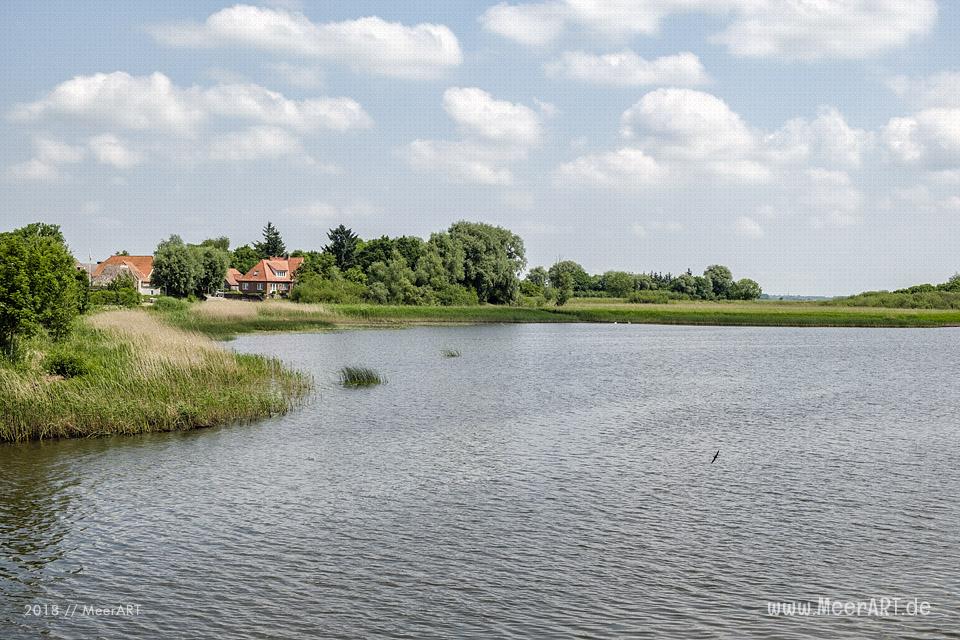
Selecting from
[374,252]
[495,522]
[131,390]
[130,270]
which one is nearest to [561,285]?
[374,252]

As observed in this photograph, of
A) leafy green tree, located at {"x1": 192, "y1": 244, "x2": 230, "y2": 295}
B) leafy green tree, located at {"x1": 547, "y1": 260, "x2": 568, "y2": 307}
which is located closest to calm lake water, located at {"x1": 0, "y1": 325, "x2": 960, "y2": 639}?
leafy green tree, located at {"x1": 192, "y1": 244, "x2": 230, "y2": 295}

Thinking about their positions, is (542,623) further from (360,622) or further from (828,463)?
(828,463)

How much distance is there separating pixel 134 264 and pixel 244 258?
2879cm

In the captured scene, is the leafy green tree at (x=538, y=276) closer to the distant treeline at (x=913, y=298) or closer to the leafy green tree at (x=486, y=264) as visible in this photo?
the leafy green tree at (x=486, y=264)

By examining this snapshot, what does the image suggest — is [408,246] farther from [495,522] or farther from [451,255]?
[495,522]

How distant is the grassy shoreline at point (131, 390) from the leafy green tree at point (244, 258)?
135 metres

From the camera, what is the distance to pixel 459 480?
716 inches

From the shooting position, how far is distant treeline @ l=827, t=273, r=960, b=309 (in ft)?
344

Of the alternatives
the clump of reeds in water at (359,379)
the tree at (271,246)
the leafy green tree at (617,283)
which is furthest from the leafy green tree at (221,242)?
the clump of reeds in water at (359,379)

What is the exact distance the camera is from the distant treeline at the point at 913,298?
104812mm

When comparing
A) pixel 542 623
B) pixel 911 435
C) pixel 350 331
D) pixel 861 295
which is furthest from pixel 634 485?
pixel 861 295

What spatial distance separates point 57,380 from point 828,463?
20125 millimetres

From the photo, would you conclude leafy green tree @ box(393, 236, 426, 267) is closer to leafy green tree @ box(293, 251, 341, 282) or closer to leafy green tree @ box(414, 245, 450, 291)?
leafy green tree @ box(293, 251, 341, 282)

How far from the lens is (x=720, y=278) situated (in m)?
180
